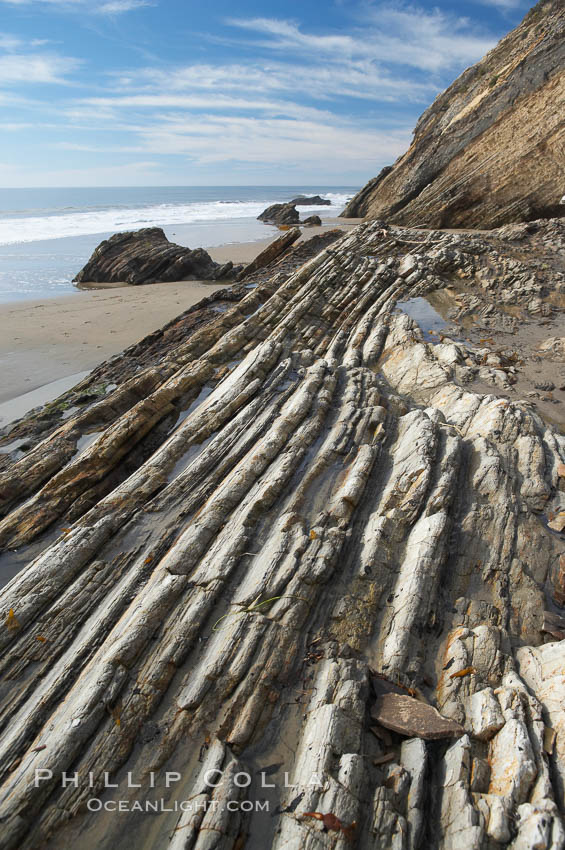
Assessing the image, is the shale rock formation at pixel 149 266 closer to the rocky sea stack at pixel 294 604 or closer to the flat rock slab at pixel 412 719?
the rocky sea stack at pixel 294 604

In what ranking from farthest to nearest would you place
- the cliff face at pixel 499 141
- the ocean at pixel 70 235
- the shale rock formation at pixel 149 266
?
the ocean at pixel 70 235 < the shale rock formation at pixel 149 266 < the cliff face at pixel 499 141

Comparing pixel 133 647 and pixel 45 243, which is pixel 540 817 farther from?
pixel 45 243

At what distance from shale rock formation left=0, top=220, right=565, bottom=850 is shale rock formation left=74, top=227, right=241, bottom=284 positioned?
16.7m

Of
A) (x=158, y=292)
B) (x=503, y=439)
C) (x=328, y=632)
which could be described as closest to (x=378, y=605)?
(x=328, y=632)

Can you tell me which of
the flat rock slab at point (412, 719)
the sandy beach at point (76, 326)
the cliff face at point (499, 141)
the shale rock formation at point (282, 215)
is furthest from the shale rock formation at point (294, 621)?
the shale rock formation at point (282, 215)

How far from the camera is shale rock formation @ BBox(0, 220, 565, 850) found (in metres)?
3.29

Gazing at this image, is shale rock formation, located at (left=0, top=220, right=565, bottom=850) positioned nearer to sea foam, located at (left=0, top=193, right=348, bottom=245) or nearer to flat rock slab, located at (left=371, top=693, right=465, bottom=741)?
flat rock slab, located at (left=371, top=693, right=465, bottom=741)

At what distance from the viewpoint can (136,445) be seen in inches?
311

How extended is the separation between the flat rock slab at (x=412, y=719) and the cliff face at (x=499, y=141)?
940 inches

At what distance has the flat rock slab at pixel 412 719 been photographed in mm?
3576

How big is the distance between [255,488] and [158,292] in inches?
693

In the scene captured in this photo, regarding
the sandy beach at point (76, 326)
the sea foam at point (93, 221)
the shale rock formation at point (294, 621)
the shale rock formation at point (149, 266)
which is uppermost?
the sea foam at point (93, 221)

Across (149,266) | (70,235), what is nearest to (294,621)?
(149,266)

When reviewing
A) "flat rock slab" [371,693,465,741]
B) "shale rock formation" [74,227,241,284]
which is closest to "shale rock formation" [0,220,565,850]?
"flat rock slab" [371,693,465,741]
